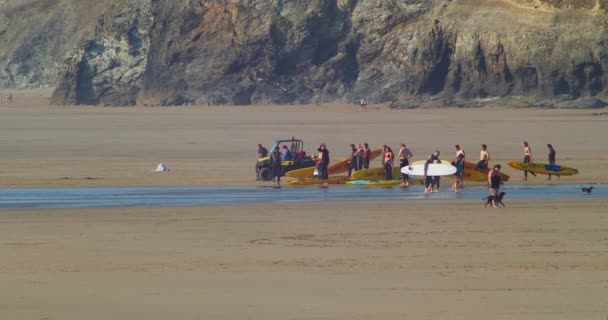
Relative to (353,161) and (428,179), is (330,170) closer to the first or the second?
(353,161)

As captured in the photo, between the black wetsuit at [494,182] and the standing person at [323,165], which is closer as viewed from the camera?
the black wetsuit at [494,182]

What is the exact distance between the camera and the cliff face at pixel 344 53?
70188mm

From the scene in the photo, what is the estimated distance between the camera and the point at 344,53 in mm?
81625

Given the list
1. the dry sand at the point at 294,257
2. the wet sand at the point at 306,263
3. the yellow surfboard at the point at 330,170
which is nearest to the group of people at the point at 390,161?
the yellow surfboard at the point at 330,170

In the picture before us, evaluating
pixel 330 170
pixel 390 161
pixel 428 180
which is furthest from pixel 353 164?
pixel 428 180

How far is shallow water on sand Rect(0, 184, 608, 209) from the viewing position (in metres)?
25.4

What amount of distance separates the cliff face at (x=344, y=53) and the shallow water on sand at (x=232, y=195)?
1616 inches

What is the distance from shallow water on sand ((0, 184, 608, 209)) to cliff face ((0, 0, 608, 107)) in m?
41.0

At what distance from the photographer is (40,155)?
132 feet

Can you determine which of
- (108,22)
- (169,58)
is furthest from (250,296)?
(108,22)

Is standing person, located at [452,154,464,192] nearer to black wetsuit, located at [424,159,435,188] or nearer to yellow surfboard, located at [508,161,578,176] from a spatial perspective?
black wetsuit, located at [424,159,435,188]

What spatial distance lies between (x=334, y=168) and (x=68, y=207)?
10097 mm

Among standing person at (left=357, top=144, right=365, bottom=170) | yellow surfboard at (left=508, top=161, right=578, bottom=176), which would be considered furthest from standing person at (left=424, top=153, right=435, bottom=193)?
yellow surfboard at (left=508, top=161, right=578, bottom=176)

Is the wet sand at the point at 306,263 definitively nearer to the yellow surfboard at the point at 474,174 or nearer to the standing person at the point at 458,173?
the standing person at the point at 458,173
